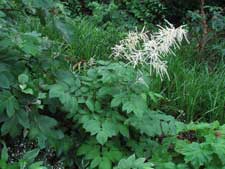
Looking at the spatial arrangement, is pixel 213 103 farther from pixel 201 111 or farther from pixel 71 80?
pixel 71 80

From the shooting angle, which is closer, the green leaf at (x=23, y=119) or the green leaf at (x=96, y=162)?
the green leaf at (x=23, y=119)

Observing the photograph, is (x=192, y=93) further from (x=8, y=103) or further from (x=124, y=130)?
(x=8, y=103)

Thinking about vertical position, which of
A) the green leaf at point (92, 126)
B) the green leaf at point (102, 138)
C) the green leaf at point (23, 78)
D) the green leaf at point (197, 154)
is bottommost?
the green leaf at point (197, 154)

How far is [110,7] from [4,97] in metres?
4.11

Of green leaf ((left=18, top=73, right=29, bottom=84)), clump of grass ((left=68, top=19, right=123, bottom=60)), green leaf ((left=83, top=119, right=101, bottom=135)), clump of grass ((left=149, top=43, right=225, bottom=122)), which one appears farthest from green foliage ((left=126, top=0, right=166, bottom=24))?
green leaf ((left=18, top=73, right=29, bottom=84))

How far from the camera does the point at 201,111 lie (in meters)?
4.13

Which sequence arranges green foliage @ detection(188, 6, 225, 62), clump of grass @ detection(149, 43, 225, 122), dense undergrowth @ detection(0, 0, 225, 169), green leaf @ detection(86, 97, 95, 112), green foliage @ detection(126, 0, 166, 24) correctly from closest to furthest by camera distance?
dense undergrowth @ detection(0, 0, 225, 169), green leaf @ detection(86, 97, 95, 112), clump of grass @ detection(149, 43, 225, 122), green foliage @ detection(188, 6, 225, 62), green foliage @ detection(126, 0, 166, 24)

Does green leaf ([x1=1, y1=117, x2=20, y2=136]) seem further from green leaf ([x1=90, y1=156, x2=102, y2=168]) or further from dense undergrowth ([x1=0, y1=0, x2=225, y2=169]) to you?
green leaf ([x1=90, y1=156, x2=102, y2=168])

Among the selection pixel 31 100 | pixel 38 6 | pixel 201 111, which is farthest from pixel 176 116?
pixel 38 6

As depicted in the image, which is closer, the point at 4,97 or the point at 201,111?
the point at 4,97

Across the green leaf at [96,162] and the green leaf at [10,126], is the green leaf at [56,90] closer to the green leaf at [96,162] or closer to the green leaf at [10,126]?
the green leaf at [10,126]

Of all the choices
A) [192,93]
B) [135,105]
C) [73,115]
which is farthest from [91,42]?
[135,105]

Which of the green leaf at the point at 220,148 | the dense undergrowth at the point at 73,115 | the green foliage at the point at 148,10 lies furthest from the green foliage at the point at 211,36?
the green leaf at the point at 220,148

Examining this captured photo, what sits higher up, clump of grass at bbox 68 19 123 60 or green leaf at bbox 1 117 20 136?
clump of grass at bbox 68 19 123 60
